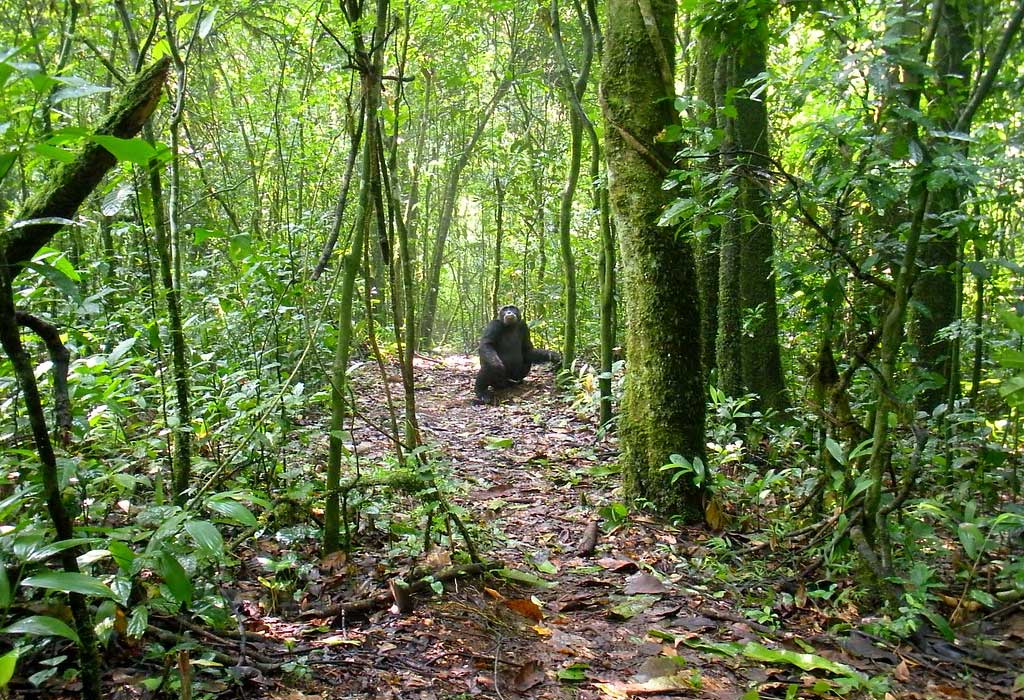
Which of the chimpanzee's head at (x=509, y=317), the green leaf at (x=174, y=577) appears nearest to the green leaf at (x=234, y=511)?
the green leaf at (x=174, y=577)

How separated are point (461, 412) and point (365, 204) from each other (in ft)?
18.2

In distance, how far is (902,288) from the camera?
10.8 ft

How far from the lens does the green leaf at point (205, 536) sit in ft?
6.33

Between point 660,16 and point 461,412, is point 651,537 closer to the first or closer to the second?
point 660,16

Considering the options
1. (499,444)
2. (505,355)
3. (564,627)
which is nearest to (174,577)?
(564,627)

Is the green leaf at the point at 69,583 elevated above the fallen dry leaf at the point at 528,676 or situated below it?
above

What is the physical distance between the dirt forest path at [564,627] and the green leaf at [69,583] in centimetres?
97

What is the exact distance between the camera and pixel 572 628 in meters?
3.35

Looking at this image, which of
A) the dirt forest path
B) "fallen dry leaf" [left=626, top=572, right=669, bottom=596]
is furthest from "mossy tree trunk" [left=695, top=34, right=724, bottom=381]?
"fallen dry leaf" [left=626, top=572, right=669, bottom=596]

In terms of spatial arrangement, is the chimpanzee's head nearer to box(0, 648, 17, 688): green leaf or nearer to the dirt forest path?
the dirt forest path

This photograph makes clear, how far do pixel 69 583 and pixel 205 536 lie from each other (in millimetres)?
382

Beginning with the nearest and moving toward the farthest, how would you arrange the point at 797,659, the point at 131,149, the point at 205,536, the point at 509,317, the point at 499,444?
the point at 131,149, the point at 205,536, the point at 797,659, the point at 499,444, the point at 509,317

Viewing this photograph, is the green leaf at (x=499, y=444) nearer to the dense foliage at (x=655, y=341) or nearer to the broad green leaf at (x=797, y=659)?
the dense foliage at (x=655, y=341)

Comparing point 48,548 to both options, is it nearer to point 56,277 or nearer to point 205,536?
point 205,536
